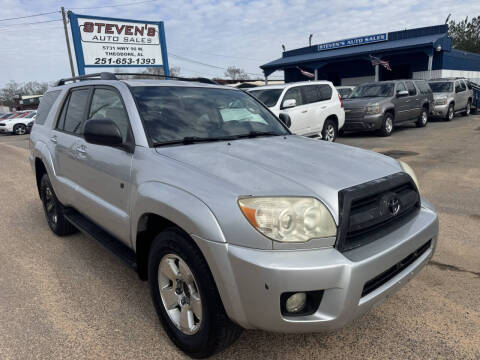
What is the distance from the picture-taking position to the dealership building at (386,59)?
22.7 meters

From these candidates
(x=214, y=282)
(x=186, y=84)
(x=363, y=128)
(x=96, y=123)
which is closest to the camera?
(x=214, y=282)

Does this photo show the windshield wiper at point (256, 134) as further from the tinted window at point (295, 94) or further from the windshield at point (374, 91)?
the windshield at point (374, 91)

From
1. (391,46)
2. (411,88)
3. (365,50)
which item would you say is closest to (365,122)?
(411,88)

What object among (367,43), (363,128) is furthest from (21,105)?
(363,128)

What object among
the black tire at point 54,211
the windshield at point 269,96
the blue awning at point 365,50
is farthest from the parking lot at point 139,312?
the blue awning at point 365,50

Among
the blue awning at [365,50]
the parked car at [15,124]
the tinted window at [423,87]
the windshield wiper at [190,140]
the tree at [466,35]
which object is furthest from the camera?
the tree at [466,35]

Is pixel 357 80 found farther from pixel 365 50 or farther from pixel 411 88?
pixel 411 88

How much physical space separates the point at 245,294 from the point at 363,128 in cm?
1085

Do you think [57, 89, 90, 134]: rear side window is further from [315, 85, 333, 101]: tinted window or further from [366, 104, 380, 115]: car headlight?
[366, 104, 380, 115]: car headlight

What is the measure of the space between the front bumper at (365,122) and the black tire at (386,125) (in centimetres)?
31

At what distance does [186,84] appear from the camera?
3.44m

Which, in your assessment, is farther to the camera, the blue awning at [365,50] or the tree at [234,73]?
the tree at [234,73]

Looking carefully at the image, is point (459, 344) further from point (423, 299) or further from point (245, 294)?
point (245, 294)

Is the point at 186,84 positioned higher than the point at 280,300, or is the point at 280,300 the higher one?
the point at 186,84
